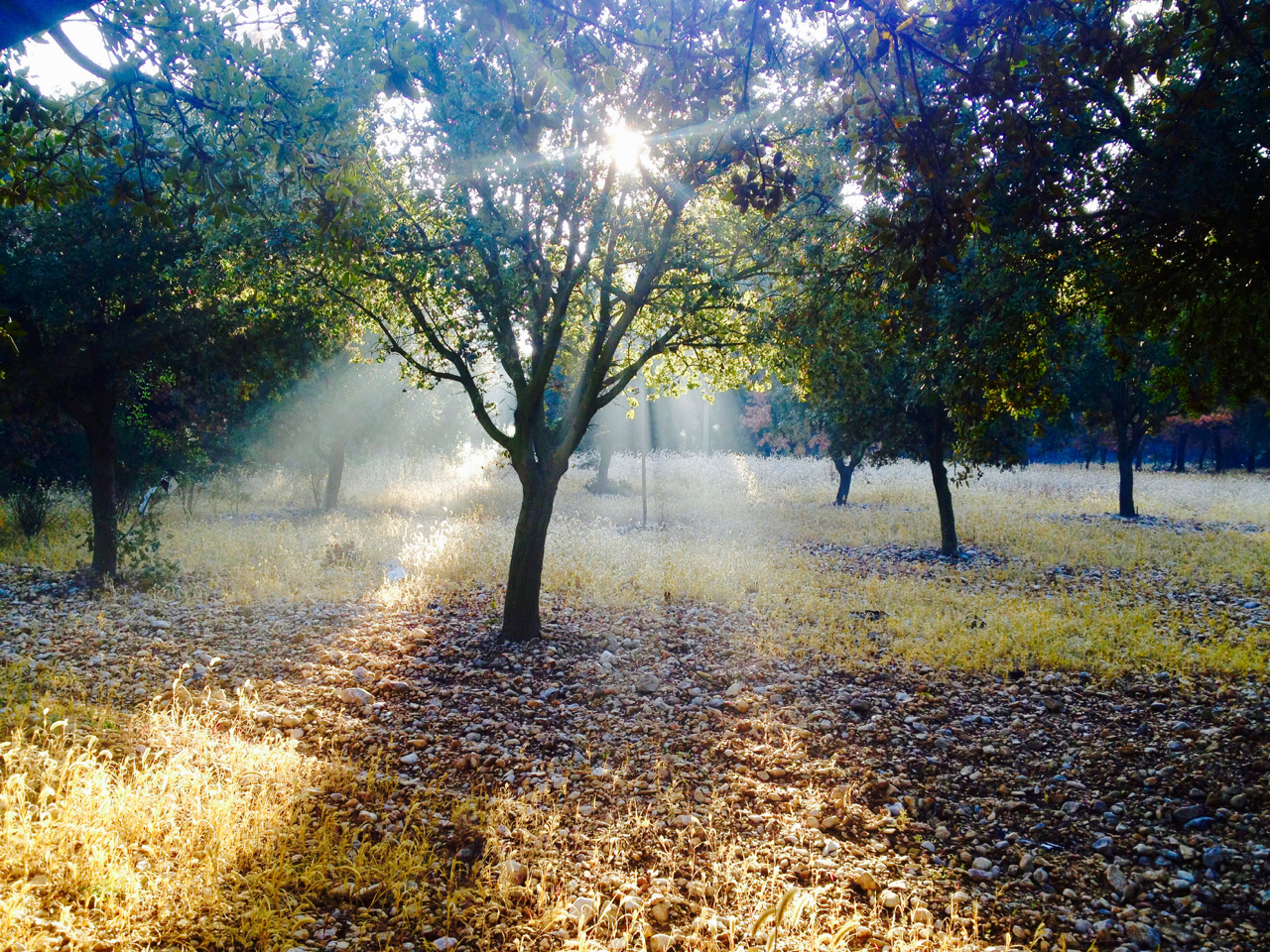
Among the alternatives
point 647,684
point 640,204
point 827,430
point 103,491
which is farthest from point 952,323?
point 827,430

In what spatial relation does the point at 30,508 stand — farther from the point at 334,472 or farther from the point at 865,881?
the point at 865,881

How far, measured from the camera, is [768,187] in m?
4.33

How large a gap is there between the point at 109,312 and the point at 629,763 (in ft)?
36.9

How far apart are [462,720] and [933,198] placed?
6.40 meters

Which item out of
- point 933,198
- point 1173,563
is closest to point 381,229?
point 933,198

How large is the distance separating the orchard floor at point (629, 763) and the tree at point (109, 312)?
10.5 feet

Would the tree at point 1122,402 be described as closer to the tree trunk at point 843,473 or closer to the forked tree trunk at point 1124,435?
the forked tree trunk at point 1124,435

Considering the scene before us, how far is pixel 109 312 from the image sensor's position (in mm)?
11367

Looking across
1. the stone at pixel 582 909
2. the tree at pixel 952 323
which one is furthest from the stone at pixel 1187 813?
the stone at pixel 582 909

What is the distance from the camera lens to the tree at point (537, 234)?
5.19m

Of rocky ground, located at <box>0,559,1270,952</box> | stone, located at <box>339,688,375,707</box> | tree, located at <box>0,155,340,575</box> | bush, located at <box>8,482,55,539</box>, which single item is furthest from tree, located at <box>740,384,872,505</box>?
bush, located at <box>8,482,55,539</box>

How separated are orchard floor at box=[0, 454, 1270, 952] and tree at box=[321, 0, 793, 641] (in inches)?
110

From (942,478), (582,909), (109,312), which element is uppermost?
(109,312)

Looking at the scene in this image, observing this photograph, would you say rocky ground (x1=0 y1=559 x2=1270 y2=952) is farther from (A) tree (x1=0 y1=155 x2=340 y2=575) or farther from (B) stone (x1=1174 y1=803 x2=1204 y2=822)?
(A) tree (x1=0 y1=155 x2=340 y2=575)
